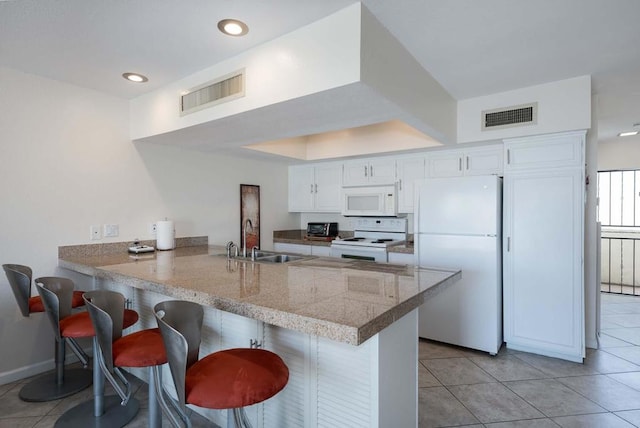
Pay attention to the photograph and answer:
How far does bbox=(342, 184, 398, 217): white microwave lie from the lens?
13.0ft

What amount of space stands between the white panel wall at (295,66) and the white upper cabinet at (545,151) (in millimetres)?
2136

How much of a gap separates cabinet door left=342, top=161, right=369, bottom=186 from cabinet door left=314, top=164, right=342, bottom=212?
0.10 metres

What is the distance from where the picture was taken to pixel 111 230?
9.77 ft

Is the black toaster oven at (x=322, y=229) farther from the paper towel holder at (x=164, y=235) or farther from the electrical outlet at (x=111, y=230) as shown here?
the electrical outlet at (x=111, y=230)

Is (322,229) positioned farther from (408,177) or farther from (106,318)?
(106,318)

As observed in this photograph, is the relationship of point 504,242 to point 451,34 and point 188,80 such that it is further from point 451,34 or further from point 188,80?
point 188,80

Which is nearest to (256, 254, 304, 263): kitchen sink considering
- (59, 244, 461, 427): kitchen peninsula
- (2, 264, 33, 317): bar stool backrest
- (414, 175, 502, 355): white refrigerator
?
(59, 244, 461, 427): kitchen peninsula

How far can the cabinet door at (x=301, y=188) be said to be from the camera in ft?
15.5

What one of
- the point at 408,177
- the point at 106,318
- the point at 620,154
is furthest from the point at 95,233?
the point at 620,154

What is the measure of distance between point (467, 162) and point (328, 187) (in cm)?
181

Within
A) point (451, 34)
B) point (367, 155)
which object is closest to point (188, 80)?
point (451, 34)

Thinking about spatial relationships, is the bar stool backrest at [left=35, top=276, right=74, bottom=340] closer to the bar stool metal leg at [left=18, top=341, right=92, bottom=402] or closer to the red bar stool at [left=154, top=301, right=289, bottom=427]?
the bar stool metal leg at [left=18, top=341, right=92, bottom=402]

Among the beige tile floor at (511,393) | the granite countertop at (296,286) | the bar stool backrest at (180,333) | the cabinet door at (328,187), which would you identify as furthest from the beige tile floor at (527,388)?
the cabinet door at (328,187)

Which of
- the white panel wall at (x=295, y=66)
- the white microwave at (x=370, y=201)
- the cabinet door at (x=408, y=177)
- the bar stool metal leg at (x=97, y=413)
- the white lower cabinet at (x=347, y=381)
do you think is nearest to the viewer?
the white lower cabinet at (x=347, y=381)
